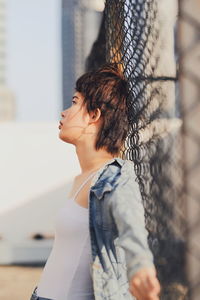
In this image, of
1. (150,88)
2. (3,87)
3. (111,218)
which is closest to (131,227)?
(111,218)

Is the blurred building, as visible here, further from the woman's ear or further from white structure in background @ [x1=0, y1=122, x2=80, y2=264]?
the woman's ear

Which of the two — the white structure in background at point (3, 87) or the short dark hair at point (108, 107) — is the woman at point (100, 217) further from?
the white structure in background at point (3, 87)

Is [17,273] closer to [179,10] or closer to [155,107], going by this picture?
[155,107]

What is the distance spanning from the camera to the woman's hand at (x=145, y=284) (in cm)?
110

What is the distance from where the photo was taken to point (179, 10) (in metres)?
0.83

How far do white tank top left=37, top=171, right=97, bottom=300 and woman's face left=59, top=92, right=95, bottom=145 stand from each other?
0.14 m

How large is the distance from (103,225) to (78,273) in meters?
0.17

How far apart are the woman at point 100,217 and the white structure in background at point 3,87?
420 ft

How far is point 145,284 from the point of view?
111 centimetres

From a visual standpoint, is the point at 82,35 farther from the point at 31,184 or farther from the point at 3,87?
the point at 3,87

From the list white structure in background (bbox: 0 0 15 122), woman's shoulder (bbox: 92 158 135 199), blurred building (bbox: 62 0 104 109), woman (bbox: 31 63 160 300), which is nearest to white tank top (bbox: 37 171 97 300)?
woman (bbox: 31 63 160 300)

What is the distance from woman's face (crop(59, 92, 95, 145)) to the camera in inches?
60.4

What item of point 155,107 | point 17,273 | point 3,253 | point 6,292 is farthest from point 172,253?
point 3,253

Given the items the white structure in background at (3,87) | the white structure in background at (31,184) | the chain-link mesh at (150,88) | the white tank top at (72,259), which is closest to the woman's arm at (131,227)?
the white tank top at (72,259)
